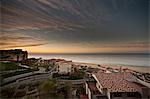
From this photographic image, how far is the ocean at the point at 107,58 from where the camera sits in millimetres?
2016

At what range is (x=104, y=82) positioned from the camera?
198cm

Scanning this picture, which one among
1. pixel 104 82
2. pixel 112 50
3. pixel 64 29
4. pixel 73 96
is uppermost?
pixel 64 29

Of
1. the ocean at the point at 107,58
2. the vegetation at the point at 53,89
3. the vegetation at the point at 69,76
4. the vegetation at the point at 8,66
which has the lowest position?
the vegetation at the point at 53,89

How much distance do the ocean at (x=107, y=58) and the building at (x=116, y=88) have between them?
0.36ft

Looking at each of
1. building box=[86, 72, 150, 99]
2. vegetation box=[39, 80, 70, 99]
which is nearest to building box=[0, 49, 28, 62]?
vegetation box=[39, 80, 70, 99]

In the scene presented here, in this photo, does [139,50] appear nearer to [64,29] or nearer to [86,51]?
[86,51]

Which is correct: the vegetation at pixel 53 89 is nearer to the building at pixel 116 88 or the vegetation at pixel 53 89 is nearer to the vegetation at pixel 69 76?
the vegetation at pixel 69 76

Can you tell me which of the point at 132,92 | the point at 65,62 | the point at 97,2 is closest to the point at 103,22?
the point at 97,2

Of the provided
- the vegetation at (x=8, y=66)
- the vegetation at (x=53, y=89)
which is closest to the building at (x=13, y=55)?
the vegetation at (x=8, y=66)

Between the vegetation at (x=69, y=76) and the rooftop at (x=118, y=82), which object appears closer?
the rooftop at (x=118, y=82)

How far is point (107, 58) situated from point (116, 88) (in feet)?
0.92

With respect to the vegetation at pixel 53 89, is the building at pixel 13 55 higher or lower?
higher

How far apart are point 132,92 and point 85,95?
1.29 feet

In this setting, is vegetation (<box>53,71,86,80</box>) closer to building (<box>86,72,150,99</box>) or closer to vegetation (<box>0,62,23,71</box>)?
building (<box>86,72,150,99</box>)
